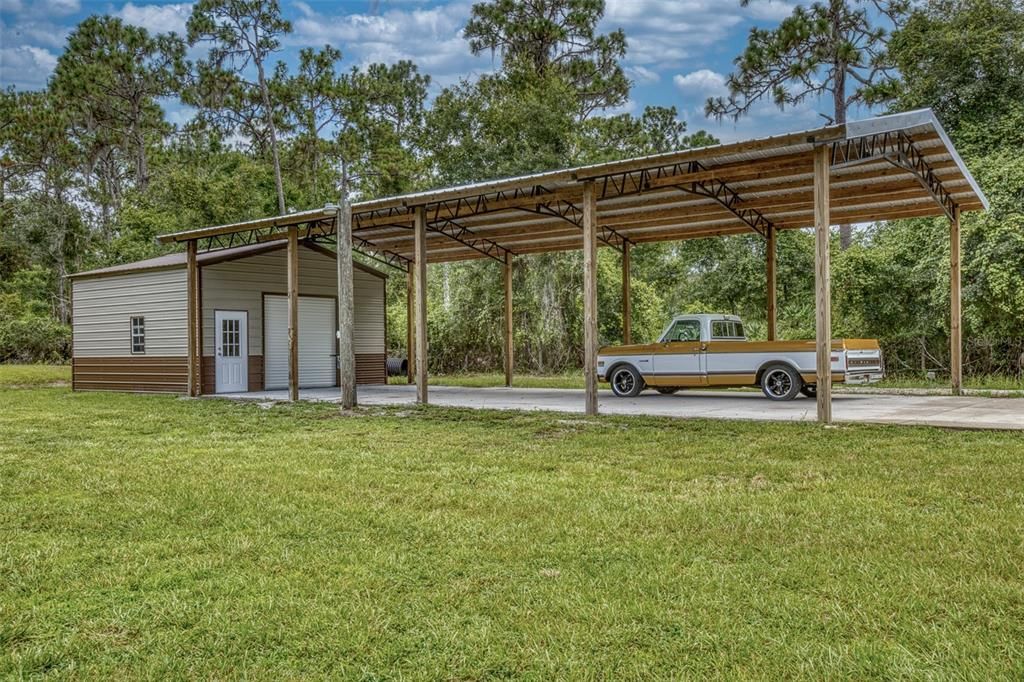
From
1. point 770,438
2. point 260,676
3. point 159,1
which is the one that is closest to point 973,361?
point 770,438

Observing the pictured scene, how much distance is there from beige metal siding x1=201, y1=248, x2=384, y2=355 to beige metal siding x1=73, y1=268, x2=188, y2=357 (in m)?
0.66

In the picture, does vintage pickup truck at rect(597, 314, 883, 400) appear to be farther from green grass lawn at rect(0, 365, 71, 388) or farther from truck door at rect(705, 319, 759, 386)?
green grass lawn at rect(0, 365, 71, 388)

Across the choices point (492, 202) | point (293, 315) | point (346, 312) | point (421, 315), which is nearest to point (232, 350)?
point (293, 315)

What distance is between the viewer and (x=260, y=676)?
9.61 feet

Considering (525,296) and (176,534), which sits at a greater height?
(525,296)

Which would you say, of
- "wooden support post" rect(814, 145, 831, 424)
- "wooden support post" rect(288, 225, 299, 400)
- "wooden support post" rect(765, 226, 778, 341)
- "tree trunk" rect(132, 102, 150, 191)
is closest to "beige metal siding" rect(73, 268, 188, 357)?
"wooden support post" rect(288, 225, 299, 400)

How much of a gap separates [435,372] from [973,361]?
15.7m

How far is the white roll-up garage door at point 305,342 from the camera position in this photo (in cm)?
1847

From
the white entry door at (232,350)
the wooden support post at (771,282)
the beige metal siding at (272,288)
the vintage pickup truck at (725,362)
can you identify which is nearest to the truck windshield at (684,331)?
the vintage pickup truck at (725,362)

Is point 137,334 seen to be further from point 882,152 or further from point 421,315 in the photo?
point 882,152

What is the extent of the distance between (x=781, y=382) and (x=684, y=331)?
6.34 feet

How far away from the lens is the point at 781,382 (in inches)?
528

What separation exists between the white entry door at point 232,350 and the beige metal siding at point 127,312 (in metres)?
0.76

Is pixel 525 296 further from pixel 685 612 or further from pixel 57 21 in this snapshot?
pixel 57 21
